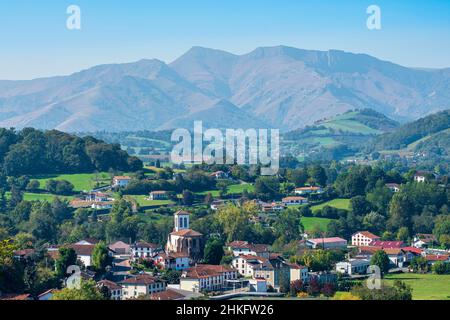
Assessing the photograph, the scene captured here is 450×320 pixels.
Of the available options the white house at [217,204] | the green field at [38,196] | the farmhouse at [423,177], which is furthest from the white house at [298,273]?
the farmhouse at [423,177]

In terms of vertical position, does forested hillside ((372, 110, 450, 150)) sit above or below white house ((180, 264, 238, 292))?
above

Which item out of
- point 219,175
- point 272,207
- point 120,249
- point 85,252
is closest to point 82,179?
point 219,175

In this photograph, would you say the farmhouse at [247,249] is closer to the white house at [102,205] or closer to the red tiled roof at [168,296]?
the red tiled roof at [168,296]

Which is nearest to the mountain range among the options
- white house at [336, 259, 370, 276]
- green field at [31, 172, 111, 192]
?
green field at [31, 172, 111, 192]

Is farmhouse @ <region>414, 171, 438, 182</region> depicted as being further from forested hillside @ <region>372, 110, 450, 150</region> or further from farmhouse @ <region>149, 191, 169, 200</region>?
forested hillside @ <region>372, 110, 450, 150</region>
